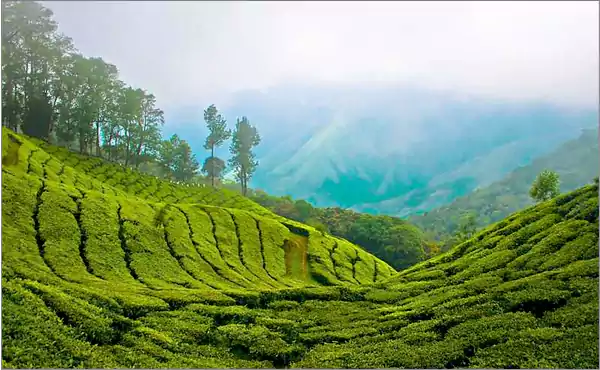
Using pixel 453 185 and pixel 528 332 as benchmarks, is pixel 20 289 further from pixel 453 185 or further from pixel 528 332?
pixel 453 185

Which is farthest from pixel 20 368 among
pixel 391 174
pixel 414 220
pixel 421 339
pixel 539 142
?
pixel 539 142

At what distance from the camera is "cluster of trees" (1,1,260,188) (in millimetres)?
49250

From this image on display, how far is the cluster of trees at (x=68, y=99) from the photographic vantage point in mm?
49250

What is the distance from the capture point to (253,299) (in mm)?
20156

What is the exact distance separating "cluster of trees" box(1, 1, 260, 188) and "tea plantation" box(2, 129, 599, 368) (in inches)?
860

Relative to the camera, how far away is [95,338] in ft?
47.5

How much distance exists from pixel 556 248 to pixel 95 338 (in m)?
18.1

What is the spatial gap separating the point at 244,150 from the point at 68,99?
2099cm

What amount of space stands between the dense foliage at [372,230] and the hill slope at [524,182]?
75.4m

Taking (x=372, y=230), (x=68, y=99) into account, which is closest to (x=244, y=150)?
(x=68, y=99)

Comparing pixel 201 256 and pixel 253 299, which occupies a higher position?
pixel 201 256

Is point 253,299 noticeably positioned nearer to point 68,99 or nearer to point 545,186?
point 545,186

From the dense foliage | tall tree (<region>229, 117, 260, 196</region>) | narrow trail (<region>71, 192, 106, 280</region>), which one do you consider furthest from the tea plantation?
the dense foliage

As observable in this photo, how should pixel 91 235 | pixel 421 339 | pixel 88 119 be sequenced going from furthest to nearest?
pixel 88 119
pixel 91 235
pixel 421 339
